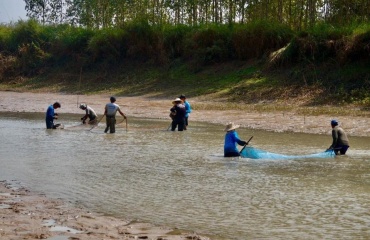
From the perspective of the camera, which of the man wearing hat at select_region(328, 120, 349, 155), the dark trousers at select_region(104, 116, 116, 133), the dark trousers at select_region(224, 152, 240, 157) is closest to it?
the dark trousers at select_region(224, 152, 240, 157)

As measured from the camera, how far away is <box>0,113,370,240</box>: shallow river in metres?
9.18

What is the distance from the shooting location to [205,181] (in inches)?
494

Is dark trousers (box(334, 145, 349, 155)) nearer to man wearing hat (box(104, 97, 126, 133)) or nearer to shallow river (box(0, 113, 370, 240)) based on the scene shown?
shallow river (box(0, 113, 370, 240))

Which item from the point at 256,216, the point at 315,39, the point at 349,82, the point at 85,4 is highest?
the point at 85,4

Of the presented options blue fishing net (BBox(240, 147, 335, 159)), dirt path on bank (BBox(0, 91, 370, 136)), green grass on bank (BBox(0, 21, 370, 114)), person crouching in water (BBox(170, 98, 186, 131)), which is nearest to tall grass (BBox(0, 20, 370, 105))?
green grass on bank (BBox(0, 21, 370, 114))

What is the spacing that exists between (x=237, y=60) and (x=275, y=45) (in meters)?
2.45

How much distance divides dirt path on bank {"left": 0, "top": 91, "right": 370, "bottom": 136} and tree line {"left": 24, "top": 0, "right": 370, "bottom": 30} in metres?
9.65

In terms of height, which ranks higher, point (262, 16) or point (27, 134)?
point (262, 16)

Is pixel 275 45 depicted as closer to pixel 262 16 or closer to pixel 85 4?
pixel 262 16

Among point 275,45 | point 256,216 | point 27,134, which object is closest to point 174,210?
point 256,216

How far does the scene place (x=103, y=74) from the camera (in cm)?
4300

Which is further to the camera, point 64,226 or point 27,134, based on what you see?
point 27,134

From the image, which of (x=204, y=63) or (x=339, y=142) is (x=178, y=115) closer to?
(x=339, y=142)

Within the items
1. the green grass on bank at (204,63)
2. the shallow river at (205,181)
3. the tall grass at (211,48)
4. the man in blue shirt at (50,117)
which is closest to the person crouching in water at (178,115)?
the shallow river at (205,181)
